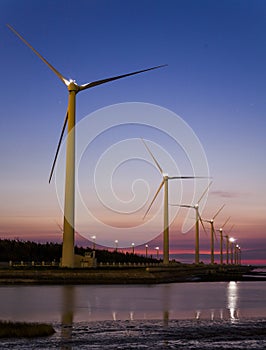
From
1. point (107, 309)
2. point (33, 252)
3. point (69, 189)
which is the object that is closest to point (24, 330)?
point (107, 309)

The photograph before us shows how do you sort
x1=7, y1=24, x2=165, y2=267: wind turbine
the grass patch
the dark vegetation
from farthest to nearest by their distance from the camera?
the dark vegetation, x1=7, y1=24, x2=165, y2=267: wind turbine, the grass patch

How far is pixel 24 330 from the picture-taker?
23.4 m

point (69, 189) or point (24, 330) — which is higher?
point (69, 189)

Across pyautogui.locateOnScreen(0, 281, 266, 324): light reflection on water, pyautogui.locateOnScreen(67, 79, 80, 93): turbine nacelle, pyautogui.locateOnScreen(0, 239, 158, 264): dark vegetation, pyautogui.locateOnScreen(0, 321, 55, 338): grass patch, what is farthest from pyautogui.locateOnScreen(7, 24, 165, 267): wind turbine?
pyautogui.locateOnScreen(0, 239, 158, 264): dark vegetation

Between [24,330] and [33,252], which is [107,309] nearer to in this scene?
[24,330]

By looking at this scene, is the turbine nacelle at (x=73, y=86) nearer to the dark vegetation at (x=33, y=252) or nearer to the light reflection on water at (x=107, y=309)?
the light reflection on water at (x=107, y=309)

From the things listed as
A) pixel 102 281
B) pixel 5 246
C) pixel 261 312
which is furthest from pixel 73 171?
pixel 5 246

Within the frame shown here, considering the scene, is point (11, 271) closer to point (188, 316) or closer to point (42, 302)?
point (42, 302)

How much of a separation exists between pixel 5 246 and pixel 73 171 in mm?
87639

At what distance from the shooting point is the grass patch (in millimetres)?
22783

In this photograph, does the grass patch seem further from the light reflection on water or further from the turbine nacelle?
the turbine nacelle

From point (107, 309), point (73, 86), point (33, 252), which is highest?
point (73, 86)

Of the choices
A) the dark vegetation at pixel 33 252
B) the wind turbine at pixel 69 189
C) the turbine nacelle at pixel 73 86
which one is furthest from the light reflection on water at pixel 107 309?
the dark vegetation at pixel 33 252

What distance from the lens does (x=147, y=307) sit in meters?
36.4
